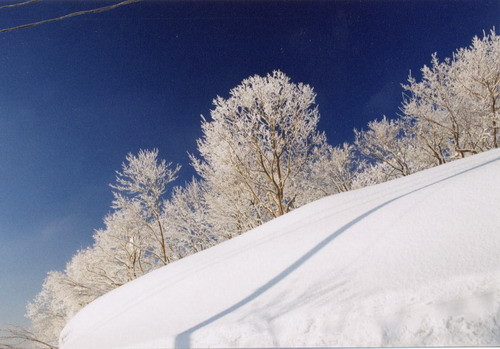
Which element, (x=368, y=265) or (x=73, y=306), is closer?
(x=368, y=265)

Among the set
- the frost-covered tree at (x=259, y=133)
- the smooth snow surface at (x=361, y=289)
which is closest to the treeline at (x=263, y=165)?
the frost-covered tree at (x=259, y=133)

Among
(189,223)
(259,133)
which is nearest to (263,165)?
(259,133)

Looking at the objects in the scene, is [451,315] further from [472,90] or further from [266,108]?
[472,90]

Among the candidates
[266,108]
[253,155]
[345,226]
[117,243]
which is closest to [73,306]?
[117,243]

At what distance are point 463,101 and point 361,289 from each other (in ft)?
48.0

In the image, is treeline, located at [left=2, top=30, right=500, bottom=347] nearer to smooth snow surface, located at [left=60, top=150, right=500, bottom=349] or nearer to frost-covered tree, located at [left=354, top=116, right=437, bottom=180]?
frost-covered tree, located at [left=354, top=116, right=437, bottom=180]

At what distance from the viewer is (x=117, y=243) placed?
13.5m

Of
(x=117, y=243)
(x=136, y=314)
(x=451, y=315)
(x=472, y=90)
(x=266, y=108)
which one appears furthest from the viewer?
(x=117, y=243)

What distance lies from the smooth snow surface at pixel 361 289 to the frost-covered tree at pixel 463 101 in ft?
30.9

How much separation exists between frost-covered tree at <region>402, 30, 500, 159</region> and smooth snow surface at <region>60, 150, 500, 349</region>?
9.43 metres

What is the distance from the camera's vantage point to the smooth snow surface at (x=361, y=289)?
1.14 metres

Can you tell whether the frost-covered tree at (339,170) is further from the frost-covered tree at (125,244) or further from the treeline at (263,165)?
the frost-covered tree at (125,244)

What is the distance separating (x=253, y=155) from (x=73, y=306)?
1461 centimetres

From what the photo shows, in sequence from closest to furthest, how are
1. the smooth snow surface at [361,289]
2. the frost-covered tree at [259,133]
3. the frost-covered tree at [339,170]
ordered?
the smooth snow surface at [361,289]
the frost-covered tree at [259,133]
the frost-covered tree at [339,170]
